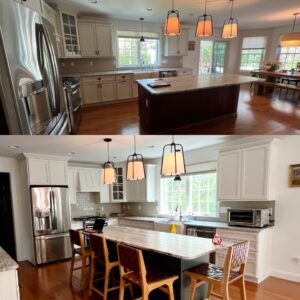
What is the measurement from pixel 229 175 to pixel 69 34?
11.2 ft

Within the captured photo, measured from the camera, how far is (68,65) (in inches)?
63.8

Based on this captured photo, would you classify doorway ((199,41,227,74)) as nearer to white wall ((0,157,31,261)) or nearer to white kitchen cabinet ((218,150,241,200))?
white kitchen cabinet ((218,150,241,200))

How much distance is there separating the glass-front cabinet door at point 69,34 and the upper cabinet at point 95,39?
0.04m

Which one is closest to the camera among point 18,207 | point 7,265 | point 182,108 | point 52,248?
point 7,265

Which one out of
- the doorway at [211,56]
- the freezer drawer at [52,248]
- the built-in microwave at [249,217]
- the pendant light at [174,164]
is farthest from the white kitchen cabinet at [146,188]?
the doorway at [211,56]

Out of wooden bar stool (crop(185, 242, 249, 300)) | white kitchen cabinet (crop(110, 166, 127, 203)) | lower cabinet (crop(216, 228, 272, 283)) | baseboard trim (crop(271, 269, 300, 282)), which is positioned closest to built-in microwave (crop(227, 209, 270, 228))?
lower cabinet (crop(216, 228, 272, 283))

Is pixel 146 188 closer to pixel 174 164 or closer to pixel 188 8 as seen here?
pixel 174 164

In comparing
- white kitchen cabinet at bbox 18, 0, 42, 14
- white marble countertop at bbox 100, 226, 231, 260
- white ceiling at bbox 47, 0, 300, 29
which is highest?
white ceiling at bbox 47, 0, 300, 29

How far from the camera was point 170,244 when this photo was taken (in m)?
2.68

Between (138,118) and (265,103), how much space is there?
1738 millimetres

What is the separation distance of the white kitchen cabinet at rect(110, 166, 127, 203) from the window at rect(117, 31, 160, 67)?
509cm

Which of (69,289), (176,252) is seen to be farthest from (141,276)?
(69,289)

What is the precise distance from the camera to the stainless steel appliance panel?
479 centimetres

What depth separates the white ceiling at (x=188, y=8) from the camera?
1275 millimetres
